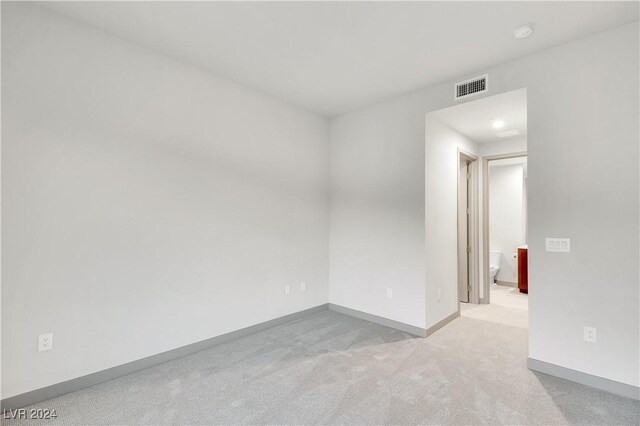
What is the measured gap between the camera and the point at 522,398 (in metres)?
2.21

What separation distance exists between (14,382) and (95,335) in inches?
19.0

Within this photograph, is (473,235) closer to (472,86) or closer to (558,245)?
(558,245)

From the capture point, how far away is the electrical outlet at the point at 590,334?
2371 millimetres

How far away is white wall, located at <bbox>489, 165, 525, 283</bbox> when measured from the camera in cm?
615

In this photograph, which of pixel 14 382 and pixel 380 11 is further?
pixel 380 11

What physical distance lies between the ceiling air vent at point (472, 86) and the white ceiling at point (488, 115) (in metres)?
0.09

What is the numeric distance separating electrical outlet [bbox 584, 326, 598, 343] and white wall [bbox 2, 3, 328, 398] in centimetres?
296

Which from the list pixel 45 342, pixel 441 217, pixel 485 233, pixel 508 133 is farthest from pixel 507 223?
pixel 45 342

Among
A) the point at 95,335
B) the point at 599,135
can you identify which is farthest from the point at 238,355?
the point at 599,135

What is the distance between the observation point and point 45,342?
2.16 m

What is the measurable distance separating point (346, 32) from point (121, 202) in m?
2.32

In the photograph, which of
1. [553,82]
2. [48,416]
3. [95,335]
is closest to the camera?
[48,416]

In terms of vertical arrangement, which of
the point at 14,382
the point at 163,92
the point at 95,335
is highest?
the point at 163,92

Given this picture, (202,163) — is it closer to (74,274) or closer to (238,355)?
(74,274)
